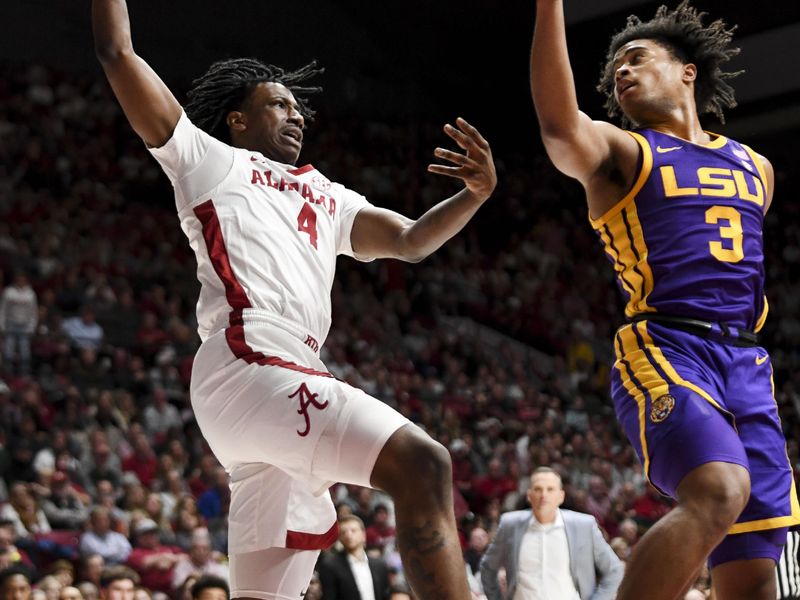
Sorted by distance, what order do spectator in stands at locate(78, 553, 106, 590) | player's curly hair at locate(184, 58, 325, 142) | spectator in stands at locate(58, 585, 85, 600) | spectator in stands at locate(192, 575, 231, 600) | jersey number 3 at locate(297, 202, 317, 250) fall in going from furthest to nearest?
spectator in stands at locate(78, 553, 106, 590) < spectator in stands at locate(58, 585, 85, 600) < spectator in stands at locate(192, 575, 231, 600) < player's curly hair at locate(184, 58, 325, 142) < jersey number 3 at locate(297, 202, 317, 250)

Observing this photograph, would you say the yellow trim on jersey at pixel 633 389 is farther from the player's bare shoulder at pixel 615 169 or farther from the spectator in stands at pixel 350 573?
the spectator in stands at pixel 350 573

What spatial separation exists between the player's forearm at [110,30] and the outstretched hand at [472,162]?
107 centimetres

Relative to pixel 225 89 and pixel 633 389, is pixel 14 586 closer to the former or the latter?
pixel 225 89

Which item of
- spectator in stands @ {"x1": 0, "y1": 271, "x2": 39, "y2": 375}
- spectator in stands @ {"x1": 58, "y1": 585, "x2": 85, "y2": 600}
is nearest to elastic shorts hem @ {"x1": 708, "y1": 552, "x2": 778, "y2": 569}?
spectator in stands @ {"x1": 58, "y1": 585, "x2": 85, "y2": 600}

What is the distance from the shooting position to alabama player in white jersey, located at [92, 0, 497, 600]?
3.26m

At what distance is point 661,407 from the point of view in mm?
3297

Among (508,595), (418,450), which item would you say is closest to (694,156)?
(418,450)

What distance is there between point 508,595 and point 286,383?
13.5ft

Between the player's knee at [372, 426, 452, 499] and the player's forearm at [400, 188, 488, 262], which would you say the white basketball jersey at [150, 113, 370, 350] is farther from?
the player's knee at [372, 426, 452, 499]

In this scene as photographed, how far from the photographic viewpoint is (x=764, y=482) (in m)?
3.45

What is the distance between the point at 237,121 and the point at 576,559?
387 cm

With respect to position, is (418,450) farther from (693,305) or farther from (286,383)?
(693,305)

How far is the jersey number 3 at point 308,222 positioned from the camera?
3.96m

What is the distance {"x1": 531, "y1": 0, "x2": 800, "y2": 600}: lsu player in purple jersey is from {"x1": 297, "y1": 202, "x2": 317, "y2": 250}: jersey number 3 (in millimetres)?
901
